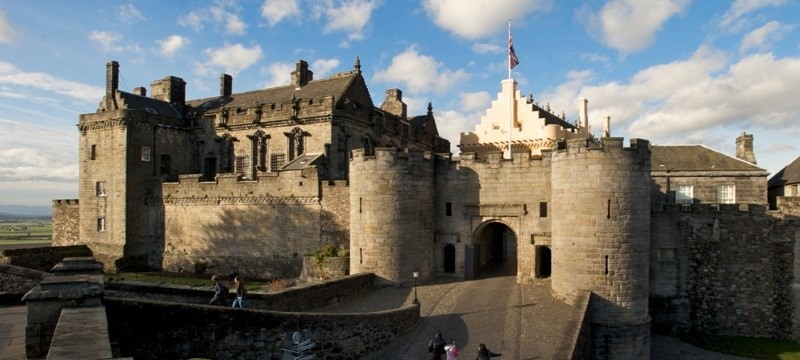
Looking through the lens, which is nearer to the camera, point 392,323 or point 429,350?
point 429,350

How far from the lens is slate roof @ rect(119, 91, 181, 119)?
33.6 meters

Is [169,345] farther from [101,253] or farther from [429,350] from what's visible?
[101,253]

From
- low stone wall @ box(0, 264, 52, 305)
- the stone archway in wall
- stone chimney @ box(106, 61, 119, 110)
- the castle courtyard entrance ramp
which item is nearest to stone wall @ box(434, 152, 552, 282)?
the stone archway in wall

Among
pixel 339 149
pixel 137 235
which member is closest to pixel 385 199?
pixel 339 149

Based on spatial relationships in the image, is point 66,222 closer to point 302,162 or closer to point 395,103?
point 302,162

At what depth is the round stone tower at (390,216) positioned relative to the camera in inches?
845

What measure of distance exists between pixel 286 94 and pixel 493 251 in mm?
17735

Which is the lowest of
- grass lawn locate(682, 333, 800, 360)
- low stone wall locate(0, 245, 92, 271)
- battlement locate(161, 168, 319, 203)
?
grass lawn locate(682, 333, 800, 360)

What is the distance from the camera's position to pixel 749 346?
67.9 ft

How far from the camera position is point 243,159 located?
34125 mm

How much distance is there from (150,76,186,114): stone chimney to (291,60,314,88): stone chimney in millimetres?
8281

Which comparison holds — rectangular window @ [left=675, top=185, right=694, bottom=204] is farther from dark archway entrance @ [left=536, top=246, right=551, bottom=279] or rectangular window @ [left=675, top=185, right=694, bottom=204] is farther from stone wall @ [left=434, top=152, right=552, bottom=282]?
stone wall @ [left=434, top=152, right=552, bottom=282]

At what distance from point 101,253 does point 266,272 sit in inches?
474

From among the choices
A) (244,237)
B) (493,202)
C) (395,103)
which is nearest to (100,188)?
(244,237)
